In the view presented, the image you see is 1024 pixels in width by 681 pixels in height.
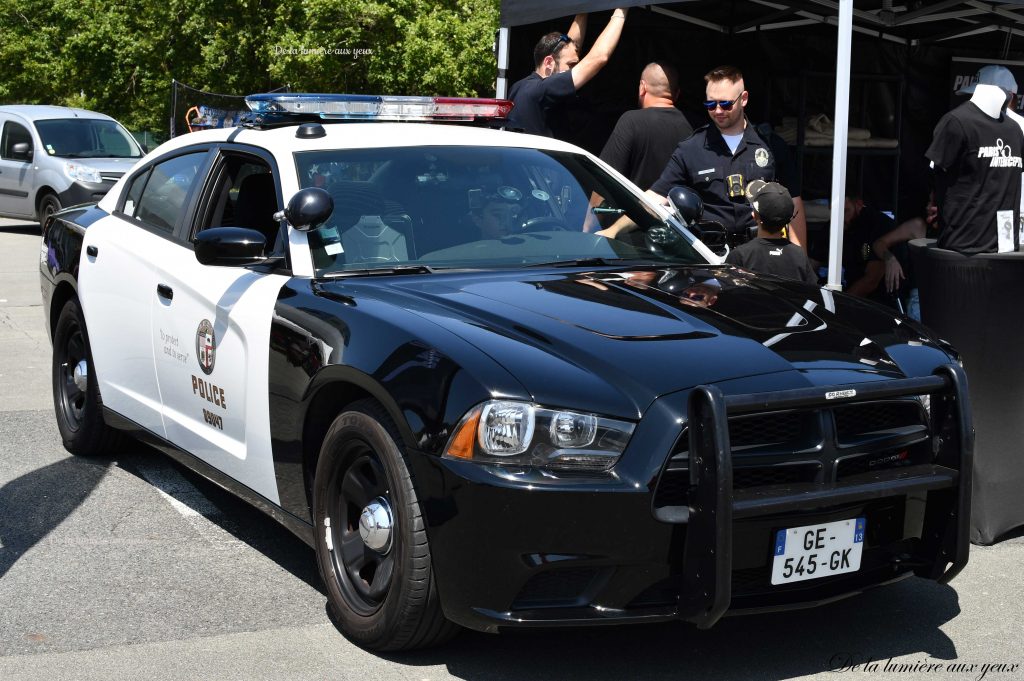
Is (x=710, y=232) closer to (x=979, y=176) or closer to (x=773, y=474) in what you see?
(x=979, y=176)

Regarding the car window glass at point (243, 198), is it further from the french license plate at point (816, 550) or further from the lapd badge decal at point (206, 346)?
the french license plate at point (816, 550)

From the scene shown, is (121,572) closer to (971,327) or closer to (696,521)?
(696,521)

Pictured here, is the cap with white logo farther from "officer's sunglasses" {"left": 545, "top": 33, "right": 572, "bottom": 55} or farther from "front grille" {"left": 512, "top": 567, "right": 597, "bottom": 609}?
"front grille" {"left": 512, "top": 567, "right": 597, "bottom": 609}

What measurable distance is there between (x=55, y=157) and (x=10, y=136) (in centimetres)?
123

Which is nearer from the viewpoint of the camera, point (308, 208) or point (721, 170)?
point (308, 208)

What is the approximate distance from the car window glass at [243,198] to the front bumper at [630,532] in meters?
1.91

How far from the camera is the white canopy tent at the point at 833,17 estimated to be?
8.93 meters

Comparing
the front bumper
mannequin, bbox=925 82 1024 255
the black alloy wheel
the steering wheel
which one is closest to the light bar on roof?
the steering wheel

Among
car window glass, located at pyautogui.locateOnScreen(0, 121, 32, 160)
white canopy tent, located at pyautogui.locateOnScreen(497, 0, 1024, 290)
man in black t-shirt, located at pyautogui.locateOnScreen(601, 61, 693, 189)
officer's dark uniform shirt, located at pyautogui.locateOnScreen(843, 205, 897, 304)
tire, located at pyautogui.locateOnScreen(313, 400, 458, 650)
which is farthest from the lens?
car window glass, located at pyautogui.locateOnScreen(0, 121, 32, 160)

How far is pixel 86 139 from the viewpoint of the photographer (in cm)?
1867

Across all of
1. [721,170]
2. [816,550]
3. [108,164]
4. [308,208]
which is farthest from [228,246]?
[108,164]

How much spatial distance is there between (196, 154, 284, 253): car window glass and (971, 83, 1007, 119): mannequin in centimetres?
323

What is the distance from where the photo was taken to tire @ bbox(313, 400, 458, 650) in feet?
12.4

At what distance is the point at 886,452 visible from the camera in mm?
3914
